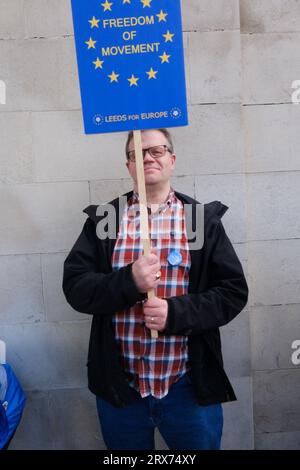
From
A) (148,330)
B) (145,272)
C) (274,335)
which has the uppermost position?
(145,272)

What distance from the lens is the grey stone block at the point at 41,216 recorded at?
8.70 feet

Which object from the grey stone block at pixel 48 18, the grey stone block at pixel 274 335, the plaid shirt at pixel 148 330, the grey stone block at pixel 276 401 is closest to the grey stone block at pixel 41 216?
the plaid shirt at pixel 148 330

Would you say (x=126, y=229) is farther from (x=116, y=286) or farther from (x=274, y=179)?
(x=274, y=179)

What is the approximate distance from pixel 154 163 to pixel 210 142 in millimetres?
771

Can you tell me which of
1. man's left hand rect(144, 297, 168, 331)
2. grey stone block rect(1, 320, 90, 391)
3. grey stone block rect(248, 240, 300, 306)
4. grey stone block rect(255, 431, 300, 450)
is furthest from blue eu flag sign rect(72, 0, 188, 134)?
grey stone block rect(255, 431, 300, 450)

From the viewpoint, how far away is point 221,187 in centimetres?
268

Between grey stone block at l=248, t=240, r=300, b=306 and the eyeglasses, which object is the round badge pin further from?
grey stone block at l=248, t=240, r=300, b=306

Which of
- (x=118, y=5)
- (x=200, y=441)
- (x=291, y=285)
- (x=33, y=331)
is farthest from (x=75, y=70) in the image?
(x=200, y=441)

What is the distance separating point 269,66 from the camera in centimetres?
265

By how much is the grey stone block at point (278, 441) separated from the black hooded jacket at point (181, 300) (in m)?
1.17

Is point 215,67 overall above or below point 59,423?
above

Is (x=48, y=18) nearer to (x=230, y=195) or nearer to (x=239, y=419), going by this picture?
(x=230, y=195)

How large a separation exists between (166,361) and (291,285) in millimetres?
1177

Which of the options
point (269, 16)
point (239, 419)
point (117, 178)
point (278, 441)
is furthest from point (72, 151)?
point (278, 441)
